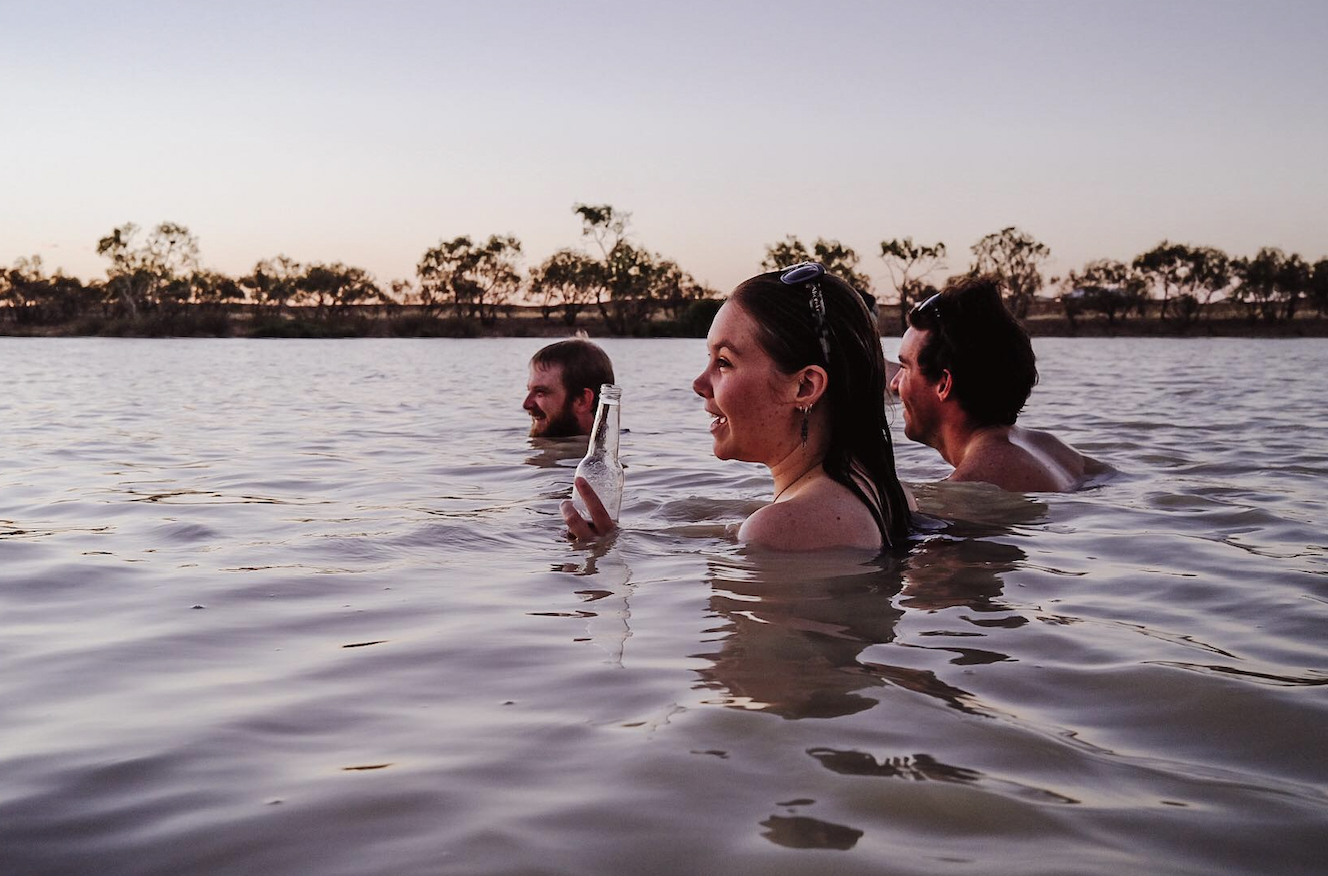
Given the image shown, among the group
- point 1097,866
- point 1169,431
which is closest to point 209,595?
point 1097,866

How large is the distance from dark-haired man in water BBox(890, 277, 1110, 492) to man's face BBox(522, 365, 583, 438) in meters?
3.74

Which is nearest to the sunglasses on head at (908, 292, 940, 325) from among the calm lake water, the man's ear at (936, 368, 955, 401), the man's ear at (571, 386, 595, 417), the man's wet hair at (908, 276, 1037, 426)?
the man's wet hair at (908, 276, 1037, 426)

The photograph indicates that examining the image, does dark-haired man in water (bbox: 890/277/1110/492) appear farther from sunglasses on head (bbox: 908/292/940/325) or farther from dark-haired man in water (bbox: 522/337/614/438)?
dark-haired man in water (bbox: 522/337/614/438)

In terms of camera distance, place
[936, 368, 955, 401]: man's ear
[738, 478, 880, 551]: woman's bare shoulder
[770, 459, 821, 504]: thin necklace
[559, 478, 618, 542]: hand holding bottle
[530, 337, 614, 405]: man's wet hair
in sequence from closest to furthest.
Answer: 1. [738, 478, 880, 551]: woman's bare shoulder
2. [770, 459, 821, 504]: thin necklace
3. [559, 478, 618, 542]: hand holding bottle
4. [936, 368, 955, 401]: man's ear
5. [530, 337, 614, 405]: man's wet hair

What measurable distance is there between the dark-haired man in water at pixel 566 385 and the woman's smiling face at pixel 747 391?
184 inches

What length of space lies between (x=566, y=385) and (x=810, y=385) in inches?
217


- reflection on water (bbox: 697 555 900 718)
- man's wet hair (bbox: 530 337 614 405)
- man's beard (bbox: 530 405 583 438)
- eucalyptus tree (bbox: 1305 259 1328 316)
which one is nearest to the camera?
reflection on water (bbox: 697 555 900 718)

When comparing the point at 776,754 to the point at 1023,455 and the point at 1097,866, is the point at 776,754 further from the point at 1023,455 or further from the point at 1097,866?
the point at 1023,455

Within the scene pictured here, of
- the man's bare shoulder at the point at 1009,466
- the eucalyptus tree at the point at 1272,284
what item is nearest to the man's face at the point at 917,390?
the man's bare shoulder at the point at 1009,466

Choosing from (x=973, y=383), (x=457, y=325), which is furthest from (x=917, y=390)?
(x=457, y=325)

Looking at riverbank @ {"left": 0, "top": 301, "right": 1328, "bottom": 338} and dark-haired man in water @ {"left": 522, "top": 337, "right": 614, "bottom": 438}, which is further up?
riverbank @ {"left": 0, "top": 301, "right": 1328, "bottom": 338}

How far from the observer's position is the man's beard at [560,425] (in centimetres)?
948

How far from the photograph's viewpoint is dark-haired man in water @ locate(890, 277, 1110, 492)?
5.82m

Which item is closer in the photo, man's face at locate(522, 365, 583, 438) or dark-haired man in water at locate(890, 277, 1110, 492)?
dark-haired man in water at locate(890, 277, 1110, 492)
